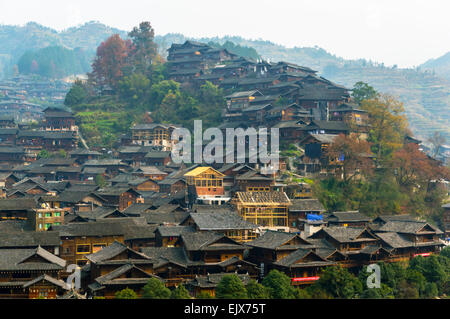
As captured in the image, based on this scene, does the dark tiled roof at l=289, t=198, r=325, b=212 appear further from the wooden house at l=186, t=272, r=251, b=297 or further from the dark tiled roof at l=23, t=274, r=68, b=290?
the dark tiled roof at l=23, t=274, r=68, b=290

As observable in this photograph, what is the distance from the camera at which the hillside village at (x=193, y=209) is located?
125 feet

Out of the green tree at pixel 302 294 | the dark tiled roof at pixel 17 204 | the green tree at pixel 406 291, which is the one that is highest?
the dark tiled roof at pixel 17 204

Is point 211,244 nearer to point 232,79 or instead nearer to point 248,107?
point 248,107

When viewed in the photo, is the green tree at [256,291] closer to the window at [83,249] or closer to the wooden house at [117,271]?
the wooden house at [117,271]

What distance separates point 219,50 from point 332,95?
32947 millimetres

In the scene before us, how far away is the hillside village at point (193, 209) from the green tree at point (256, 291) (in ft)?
11.1

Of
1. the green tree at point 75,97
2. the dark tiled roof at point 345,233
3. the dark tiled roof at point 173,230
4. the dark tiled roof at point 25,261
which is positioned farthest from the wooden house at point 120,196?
the green tree at point 75,97

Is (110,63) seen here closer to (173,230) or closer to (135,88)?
Answer: (135,88)

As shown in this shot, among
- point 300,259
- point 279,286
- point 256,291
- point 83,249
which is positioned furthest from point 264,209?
point 256,291

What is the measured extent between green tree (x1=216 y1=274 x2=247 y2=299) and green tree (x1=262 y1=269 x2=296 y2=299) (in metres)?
2.37

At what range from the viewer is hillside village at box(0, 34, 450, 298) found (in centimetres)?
3822

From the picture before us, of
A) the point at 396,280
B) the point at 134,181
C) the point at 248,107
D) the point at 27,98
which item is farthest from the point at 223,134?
the point at 27,98

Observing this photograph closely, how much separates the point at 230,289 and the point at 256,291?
5.31 feet

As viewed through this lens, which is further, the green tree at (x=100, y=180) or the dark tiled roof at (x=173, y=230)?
the green tree at (x=100, y=180)
